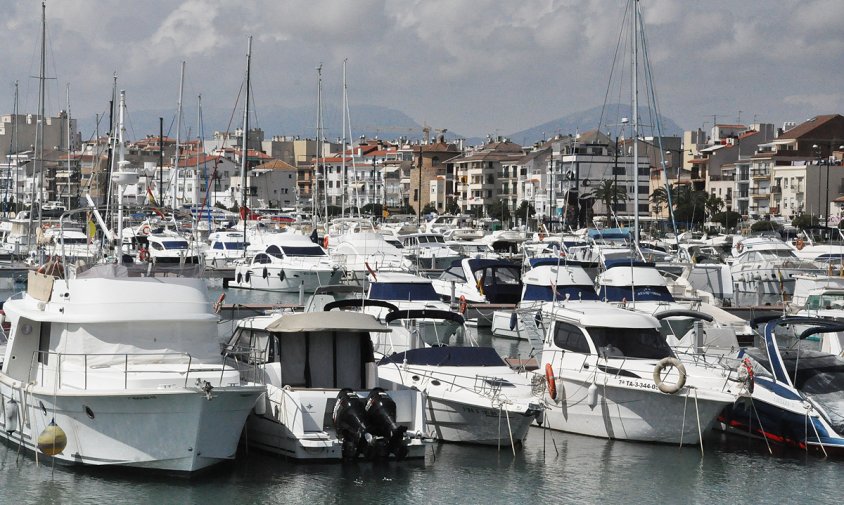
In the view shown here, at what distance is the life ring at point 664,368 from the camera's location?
2122cm

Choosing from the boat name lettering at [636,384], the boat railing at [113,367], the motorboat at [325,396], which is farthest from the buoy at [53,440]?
the boat name lettering at [636,384]

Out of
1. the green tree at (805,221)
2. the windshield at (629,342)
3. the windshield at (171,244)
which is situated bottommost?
the windshield at (629,342)

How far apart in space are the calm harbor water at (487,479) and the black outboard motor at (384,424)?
1.26 ft

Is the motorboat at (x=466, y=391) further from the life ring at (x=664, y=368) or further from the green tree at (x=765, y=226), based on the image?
the green tree at (x=765, y=226)

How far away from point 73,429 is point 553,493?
7.67m

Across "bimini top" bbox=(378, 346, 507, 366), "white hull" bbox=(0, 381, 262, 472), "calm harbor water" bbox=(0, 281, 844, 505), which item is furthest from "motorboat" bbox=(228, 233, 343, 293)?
"white hull" bbox=(0, 381, 262, 472)

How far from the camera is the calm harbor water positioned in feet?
61.5

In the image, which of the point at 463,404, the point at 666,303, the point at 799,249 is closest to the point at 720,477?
the point at 463,404

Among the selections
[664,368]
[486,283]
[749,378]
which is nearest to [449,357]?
[664,368]

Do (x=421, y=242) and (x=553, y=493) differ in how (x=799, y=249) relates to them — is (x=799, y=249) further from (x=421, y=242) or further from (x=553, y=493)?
(x=553, y=493)

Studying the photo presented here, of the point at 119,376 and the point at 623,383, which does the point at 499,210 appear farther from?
the point at 119,376

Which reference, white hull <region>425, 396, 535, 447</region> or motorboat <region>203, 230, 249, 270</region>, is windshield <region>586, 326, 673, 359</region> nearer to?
white hull <region>425, 396, 535, 447</region>

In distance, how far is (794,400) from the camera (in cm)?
2212

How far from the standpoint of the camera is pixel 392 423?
19.8 meters
